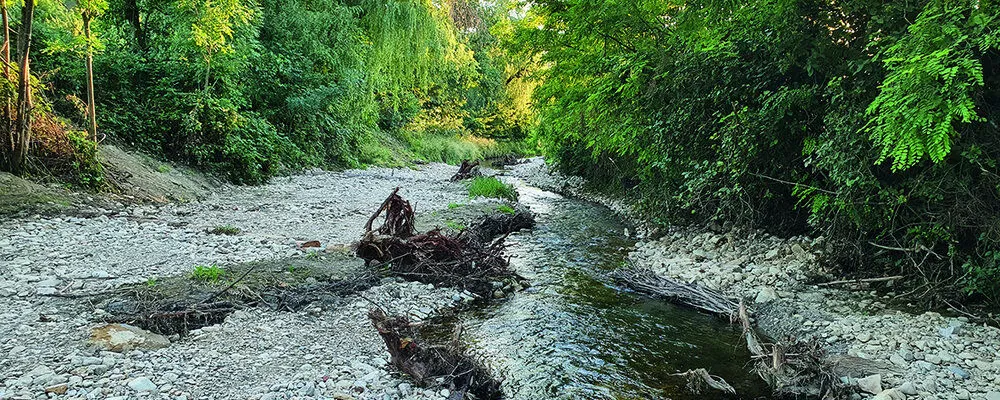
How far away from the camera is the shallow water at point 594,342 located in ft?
15.3

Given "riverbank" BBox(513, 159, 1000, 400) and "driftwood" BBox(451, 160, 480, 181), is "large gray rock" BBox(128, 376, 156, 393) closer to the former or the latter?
"riverbank" BBox(513, 159, 1000, 400)

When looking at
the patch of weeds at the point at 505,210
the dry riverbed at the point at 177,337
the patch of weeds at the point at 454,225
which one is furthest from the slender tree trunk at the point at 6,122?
the patch of weeds at the point at 505,210

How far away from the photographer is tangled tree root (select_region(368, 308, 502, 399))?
4.18 metres

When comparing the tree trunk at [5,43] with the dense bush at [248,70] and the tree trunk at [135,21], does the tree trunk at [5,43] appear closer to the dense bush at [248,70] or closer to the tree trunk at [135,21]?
the dense bush at [248,70]

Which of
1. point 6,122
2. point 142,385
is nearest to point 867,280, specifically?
point 142,385

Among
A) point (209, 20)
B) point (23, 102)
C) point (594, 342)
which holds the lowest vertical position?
point (594, 342)

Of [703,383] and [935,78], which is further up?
[935,78]

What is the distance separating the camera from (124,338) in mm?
4203

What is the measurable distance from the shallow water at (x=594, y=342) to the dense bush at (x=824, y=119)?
2290mm

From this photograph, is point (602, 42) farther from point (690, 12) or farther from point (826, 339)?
point (826, 339)

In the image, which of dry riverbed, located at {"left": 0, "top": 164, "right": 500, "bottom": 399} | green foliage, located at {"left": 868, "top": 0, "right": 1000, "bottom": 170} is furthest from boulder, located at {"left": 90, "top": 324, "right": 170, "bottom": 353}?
green foliage, located at {"left": 868, "top": 0, "right": 1000, "bottom": 170}

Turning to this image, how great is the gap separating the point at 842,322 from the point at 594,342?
2.74m

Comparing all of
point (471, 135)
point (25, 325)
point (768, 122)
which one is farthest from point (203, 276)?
point (471, 135)

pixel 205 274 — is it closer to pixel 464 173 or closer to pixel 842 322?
pixel 842 322
